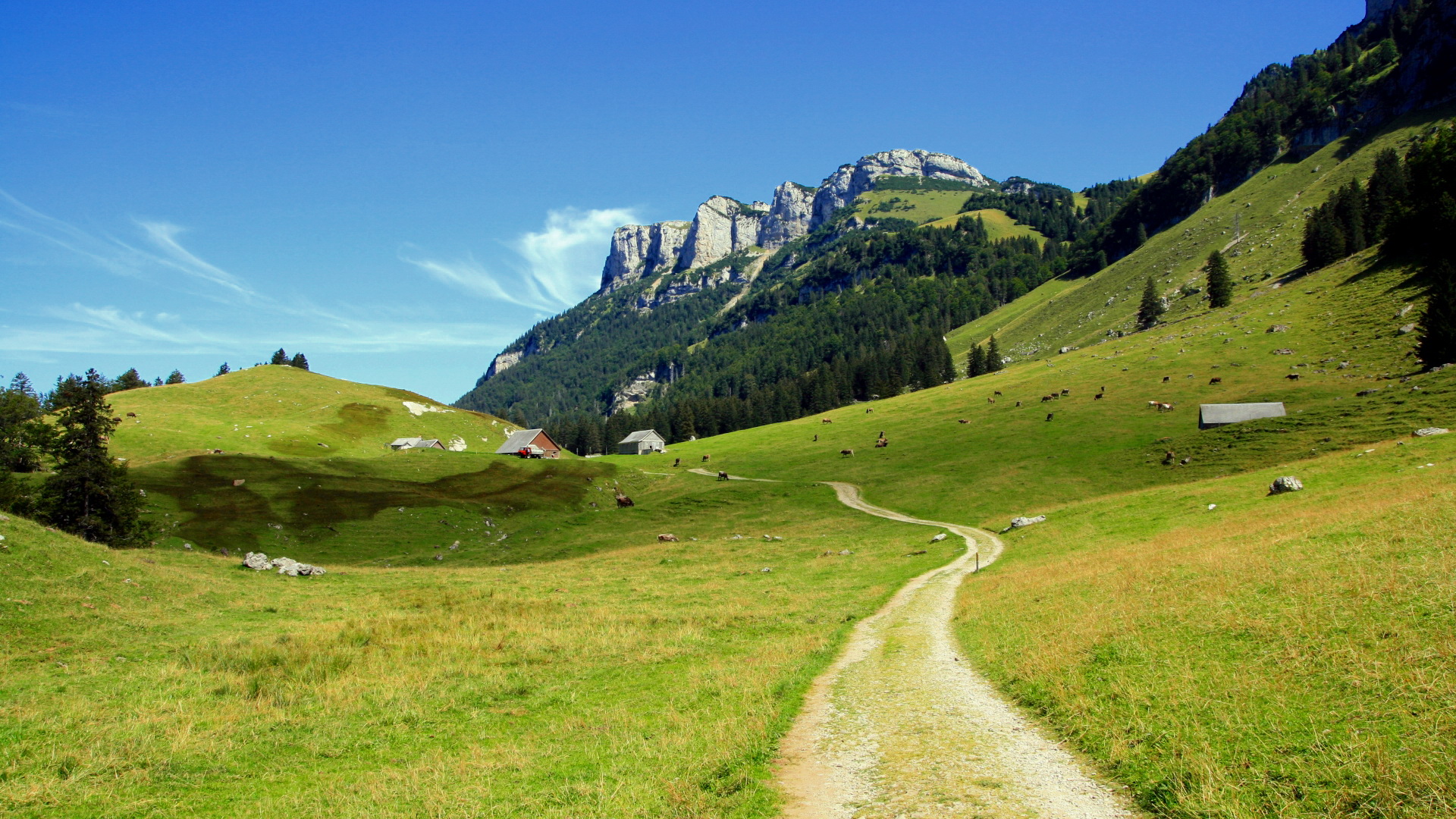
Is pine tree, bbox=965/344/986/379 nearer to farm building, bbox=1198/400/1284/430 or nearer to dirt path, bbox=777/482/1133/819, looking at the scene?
farm building, bbox=1198/400/1284/430

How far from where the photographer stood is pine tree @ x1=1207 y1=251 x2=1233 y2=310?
420 feet

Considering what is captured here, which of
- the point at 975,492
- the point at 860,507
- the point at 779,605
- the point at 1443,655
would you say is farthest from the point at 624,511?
the point at 1443,655

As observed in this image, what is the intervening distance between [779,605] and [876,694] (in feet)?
47.7

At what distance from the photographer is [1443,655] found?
10.1m

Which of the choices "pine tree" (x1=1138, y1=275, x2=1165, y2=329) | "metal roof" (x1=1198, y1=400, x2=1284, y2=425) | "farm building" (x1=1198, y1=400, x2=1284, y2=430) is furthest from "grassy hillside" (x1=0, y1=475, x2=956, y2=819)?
"pine tree" (x1=1138, y1=275, x2=1165, y2=329)

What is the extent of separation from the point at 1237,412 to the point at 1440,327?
1760 centimetres

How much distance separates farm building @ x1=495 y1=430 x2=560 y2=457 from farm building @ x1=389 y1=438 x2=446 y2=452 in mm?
11617

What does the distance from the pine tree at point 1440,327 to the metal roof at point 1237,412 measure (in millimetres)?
12067

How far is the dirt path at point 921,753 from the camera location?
8906 millimetres

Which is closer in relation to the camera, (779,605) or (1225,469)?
(779,605)

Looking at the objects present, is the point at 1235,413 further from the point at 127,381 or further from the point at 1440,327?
the point at 127,381

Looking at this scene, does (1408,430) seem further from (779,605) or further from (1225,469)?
(779,605)

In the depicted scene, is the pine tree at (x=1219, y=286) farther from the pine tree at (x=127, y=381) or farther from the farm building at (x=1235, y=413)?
the pine tree at (x=127, y=381)

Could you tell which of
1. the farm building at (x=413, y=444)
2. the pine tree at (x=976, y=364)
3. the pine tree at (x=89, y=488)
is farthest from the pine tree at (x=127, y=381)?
the pine tree at (x=976, y=364)
